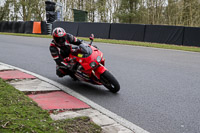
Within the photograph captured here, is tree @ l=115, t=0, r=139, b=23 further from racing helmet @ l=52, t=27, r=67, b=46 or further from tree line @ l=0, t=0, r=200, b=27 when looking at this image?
racing helmet @ l=52, t=27, r=67, b=46

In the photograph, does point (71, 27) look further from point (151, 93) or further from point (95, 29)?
point (151, 93)

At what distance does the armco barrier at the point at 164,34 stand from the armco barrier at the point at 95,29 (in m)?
3.71

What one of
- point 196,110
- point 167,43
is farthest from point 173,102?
point 167,43

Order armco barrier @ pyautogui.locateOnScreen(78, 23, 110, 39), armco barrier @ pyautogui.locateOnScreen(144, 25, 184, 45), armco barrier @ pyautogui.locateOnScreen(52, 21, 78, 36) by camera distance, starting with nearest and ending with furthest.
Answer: armco barrier @ pyautogui.locateOnScreen(144, 25, 184, 45)
armco barrier @ pyautogui.locateOnScreen(78, 23, 110, 39)
armco barrier @ pyautogui.locateOnScreen(52, 21, 78, 36)

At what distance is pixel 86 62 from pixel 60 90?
88 centimetres

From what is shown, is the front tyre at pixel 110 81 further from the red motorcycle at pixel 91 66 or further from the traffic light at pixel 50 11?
the traffic light at pixel 50 11

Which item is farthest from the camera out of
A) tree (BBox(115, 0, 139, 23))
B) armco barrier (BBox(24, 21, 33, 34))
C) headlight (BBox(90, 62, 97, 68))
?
tree (BBox(115, 0, 139, 23))

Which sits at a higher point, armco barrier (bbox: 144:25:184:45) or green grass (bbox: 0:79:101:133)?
armco barrier (bbox: 144:25:184:45)

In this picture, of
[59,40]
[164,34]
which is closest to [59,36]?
[59,40]

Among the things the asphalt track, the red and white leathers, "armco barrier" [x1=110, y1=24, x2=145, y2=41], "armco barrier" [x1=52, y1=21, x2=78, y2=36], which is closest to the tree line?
"armco barrier" [x1=110, y1=24, x2=145, y2=41]

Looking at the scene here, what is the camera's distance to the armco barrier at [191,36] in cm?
1680

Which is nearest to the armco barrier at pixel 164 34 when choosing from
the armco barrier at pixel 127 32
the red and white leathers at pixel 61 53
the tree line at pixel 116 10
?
the armco barrier at pixel 127 32

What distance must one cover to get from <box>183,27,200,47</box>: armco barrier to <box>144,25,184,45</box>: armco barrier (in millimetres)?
377

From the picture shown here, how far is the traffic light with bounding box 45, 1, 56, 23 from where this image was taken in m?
24.7
